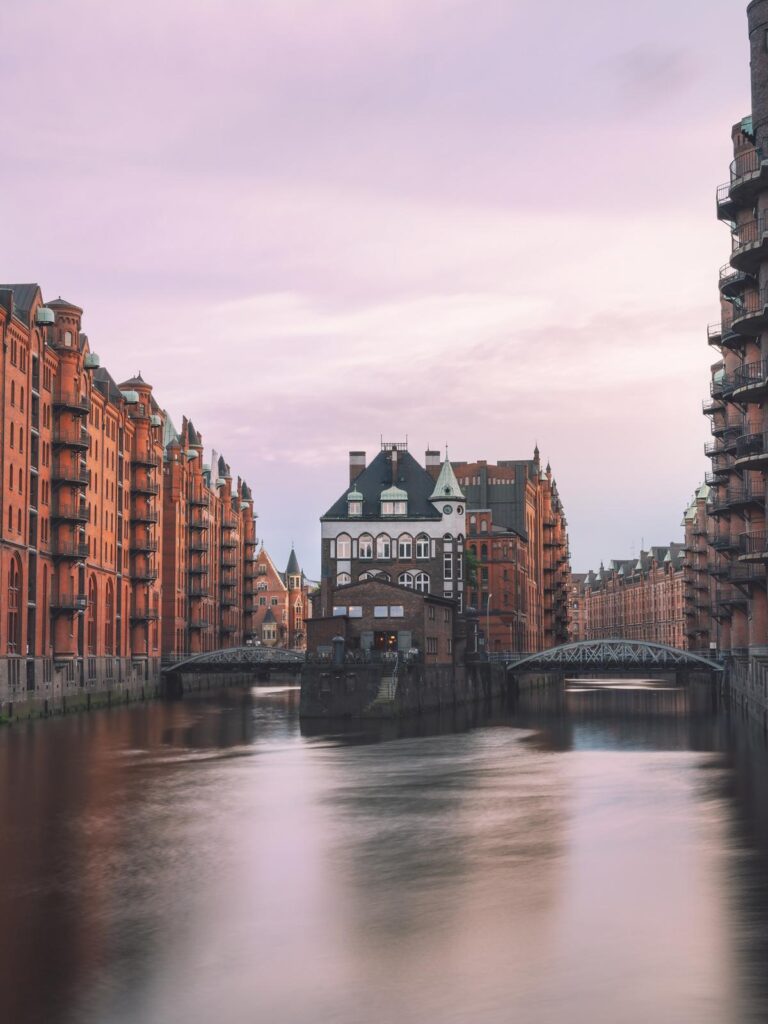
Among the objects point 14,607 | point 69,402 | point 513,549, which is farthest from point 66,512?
point 513,549

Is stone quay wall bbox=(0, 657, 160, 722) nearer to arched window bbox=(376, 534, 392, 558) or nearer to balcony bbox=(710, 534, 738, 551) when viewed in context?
arched window bbox=(376, 534, 392, 558)

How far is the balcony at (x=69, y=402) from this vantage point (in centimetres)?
8044

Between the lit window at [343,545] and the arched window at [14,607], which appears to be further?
the lit window at [343,545]

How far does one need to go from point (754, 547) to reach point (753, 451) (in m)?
5.39

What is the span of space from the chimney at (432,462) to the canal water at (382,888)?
72.1m

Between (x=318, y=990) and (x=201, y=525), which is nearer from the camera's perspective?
(x=318, y=990)

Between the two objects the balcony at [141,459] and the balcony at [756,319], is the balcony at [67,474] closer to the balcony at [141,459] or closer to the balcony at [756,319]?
the balcony at [141,459]

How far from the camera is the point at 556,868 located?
29828mm

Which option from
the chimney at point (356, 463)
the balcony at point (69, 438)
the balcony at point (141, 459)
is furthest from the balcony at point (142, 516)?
the balcony at point (69, 438)

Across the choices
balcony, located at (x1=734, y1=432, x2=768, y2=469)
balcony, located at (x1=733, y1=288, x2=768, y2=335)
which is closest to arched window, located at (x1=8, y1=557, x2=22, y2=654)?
balcony, located at (x1=734, y1=432, x2=768, y2=469)

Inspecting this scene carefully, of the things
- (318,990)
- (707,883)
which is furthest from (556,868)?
(318,990)

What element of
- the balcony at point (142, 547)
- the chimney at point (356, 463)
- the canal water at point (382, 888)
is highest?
the chimney at point (356, 463)

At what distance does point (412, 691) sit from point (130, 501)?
1317 inches

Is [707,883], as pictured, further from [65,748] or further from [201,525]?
[201,525]
